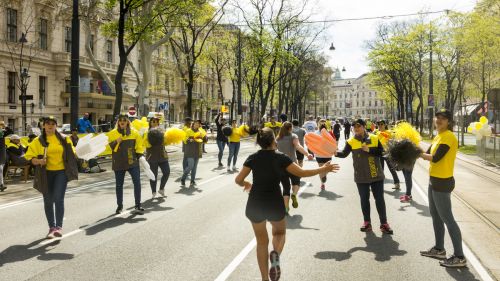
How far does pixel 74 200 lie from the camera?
10211 millimetres

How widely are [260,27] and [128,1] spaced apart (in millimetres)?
22174

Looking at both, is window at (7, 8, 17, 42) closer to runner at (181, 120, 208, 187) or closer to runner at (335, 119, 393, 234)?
runner at (181, 120, 208, 187)

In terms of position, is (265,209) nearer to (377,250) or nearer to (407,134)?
(377,250)

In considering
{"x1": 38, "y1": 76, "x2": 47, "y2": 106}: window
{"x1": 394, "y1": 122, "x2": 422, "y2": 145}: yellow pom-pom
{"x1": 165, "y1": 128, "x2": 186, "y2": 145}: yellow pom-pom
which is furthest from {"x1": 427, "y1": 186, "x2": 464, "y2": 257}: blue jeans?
{"x1": 38, "y1": 76, "x2": 47, "y2": 106}: window

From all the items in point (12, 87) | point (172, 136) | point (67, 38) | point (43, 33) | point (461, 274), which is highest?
point (67, 38)

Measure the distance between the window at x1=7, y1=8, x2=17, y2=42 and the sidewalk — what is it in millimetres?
31768

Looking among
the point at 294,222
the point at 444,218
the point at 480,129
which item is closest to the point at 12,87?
the point at 294,222

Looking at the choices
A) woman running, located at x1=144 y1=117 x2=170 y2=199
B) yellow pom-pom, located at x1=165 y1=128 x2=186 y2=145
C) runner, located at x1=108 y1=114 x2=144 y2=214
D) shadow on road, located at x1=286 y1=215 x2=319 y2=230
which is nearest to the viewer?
shadow on road, located at x1=286 y1=215 x2=319 y2=230

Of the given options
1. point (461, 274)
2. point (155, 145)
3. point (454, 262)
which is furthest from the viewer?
point (155, 145)

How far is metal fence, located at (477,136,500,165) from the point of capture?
1816 cm

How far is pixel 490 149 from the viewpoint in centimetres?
1923

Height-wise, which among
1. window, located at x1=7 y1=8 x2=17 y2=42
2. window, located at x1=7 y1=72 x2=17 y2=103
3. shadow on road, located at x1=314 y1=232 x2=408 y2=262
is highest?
window, located at x1=7 y1=8 x2=17 y2=42

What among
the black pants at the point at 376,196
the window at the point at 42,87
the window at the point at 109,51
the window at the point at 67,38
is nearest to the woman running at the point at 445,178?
the black pants at the point at 376,196

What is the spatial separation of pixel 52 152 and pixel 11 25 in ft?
108
